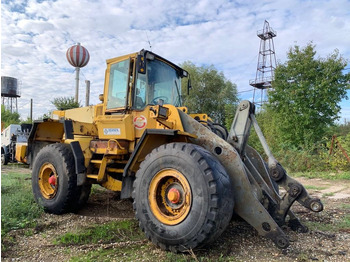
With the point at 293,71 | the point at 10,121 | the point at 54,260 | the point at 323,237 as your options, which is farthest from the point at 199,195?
the point at 10,121

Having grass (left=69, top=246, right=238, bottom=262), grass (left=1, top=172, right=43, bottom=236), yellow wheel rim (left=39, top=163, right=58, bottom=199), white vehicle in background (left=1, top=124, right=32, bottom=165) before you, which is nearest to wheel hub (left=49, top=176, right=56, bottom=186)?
yellow wheel rim (left=39, top=163, right=58, bottom=199)

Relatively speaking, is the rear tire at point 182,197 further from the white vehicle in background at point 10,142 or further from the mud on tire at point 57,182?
the white vehicle in background at point 10,142

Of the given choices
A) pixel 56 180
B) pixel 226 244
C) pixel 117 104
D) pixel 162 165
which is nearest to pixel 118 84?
pixel 117 104

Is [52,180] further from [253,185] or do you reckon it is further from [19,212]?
[253,185]

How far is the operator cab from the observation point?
16.6ft

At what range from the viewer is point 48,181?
5.86 meters

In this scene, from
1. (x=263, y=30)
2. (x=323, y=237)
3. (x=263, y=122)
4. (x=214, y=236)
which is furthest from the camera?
(x=263, y=30)

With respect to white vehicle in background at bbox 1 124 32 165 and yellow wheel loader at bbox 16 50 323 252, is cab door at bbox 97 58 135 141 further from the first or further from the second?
white vehicle in background at bbox 1 124 32 165

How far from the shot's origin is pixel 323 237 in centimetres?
421

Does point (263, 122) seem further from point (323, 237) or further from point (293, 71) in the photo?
point (323, 237)

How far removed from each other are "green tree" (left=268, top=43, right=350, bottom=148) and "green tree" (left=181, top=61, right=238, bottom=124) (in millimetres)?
11732

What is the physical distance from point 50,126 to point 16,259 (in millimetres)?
3665

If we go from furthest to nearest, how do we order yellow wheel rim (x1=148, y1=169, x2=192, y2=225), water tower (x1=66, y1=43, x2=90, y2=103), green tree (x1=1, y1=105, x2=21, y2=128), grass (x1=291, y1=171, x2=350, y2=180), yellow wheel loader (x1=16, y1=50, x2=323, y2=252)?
green tree (x1=1, y1=105, x2=21, y2=128)
water tower (x1=66, y1=43, x2=90, y2=103)
grass (x1=291, y1=171, x2=350, y2=180)
yellow wheel rim (x1=148, y1=169, x2=192, y2=225)
yellow wheel loader (x1=16, y1=50, x2=323, y2=252)

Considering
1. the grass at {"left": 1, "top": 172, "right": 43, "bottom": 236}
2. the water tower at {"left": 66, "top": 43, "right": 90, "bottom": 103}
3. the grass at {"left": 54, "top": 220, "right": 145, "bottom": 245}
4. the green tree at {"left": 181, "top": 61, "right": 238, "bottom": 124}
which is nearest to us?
the grass at {"left": 54, "top": 220, "right": 145, "bottom": 245}
